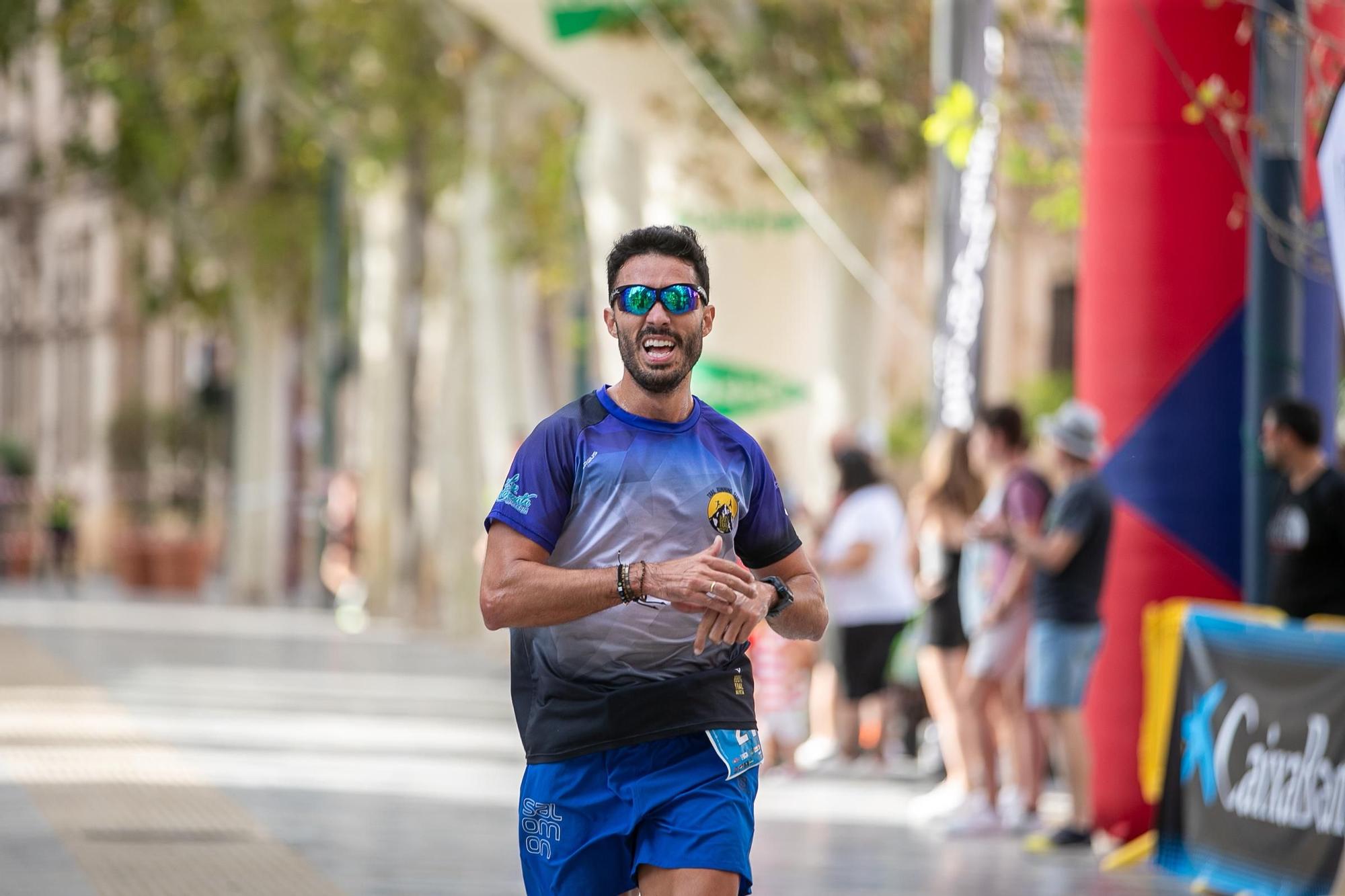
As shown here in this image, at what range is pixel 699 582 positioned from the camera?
16.8 ft

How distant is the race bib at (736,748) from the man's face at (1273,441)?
15.8 ft

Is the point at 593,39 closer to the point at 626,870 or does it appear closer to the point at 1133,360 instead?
the point at 1133,360

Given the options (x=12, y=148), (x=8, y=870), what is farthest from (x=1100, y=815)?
(x=12, y=148)

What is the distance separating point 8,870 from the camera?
9.80 metres

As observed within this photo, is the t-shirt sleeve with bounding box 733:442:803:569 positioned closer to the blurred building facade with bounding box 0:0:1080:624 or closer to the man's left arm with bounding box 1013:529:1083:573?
the man's left arm with bounding box 1013:529:1083:573

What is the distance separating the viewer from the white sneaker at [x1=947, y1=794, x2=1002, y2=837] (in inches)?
460

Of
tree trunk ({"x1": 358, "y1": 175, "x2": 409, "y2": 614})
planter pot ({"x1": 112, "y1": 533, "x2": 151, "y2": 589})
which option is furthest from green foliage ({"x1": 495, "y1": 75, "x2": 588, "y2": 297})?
planter pot ({"x1": 112, "y1": 533, "x2": 151, "y2": 589})

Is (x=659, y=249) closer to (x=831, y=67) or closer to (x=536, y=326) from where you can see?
(x=831, y=67)

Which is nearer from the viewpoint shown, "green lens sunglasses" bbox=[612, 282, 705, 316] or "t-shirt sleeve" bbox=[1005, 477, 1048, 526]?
"green lens sunglasses" bbox=[612, 282, 705, 316]

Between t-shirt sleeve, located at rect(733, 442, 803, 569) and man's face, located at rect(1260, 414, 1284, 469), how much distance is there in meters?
4.66

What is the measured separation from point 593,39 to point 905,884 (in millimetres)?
10297

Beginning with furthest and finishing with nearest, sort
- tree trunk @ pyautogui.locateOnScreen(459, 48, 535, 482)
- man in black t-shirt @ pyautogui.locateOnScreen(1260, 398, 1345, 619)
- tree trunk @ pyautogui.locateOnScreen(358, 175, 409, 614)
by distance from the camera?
tree trunk @ pyautogui.locateOnScreen(358, 175, 409, 614)
tree trunk @ pyautogui.locateOnScreen(459, 48, 535, 482)
man in black t-shirt @ pyautogui.locateOnScreen(1260, 398, 1345, 619)

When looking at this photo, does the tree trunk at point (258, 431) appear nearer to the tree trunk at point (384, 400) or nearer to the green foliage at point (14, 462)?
the tree trunk at point (384, 400)

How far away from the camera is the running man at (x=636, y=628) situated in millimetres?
5379
